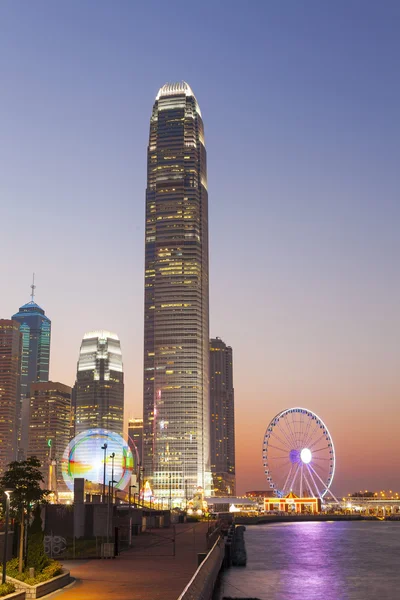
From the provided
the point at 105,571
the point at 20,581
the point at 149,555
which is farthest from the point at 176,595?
the point at 149,555

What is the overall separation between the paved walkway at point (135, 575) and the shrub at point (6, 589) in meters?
2.95

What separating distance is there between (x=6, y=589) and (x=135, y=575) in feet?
47.0

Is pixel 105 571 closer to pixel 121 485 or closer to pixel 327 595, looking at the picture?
pixel 327 595

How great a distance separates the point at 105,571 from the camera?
174ft

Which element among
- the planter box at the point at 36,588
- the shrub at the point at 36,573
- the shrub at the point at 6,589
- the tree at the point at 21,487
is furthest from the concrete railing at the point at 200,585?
the tree at the point at 21,487

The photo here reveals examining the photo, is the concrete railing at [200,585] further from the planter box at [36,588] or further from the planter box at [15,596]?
the planter box at [15,596]

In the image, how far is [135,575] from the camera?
50.1m

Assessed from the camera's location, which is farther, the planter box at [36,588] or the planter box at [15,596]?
the planter box at [36,588]

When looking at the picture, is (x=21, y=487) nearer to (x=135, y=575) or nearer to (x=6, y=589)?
(x=135, y=575)

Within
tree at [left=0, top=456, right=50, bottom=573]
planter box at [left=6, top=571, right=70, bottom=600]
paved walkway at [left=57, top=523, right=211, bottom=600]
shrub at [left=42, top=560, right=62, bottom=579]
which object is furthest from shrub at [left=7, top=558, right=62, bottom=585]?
tree at [left=0, top=456, right=50, bottom=573]

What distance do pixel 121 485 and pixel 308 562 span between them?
76516 millimetres

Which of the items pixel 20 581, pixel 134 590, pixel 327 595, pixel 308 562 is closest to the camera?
pixel 20 581

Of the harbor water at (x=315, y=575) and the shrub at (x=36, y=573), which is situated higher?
the shrub at (x=36, y=573)

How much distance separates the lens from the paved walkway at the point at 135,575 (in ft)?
135
